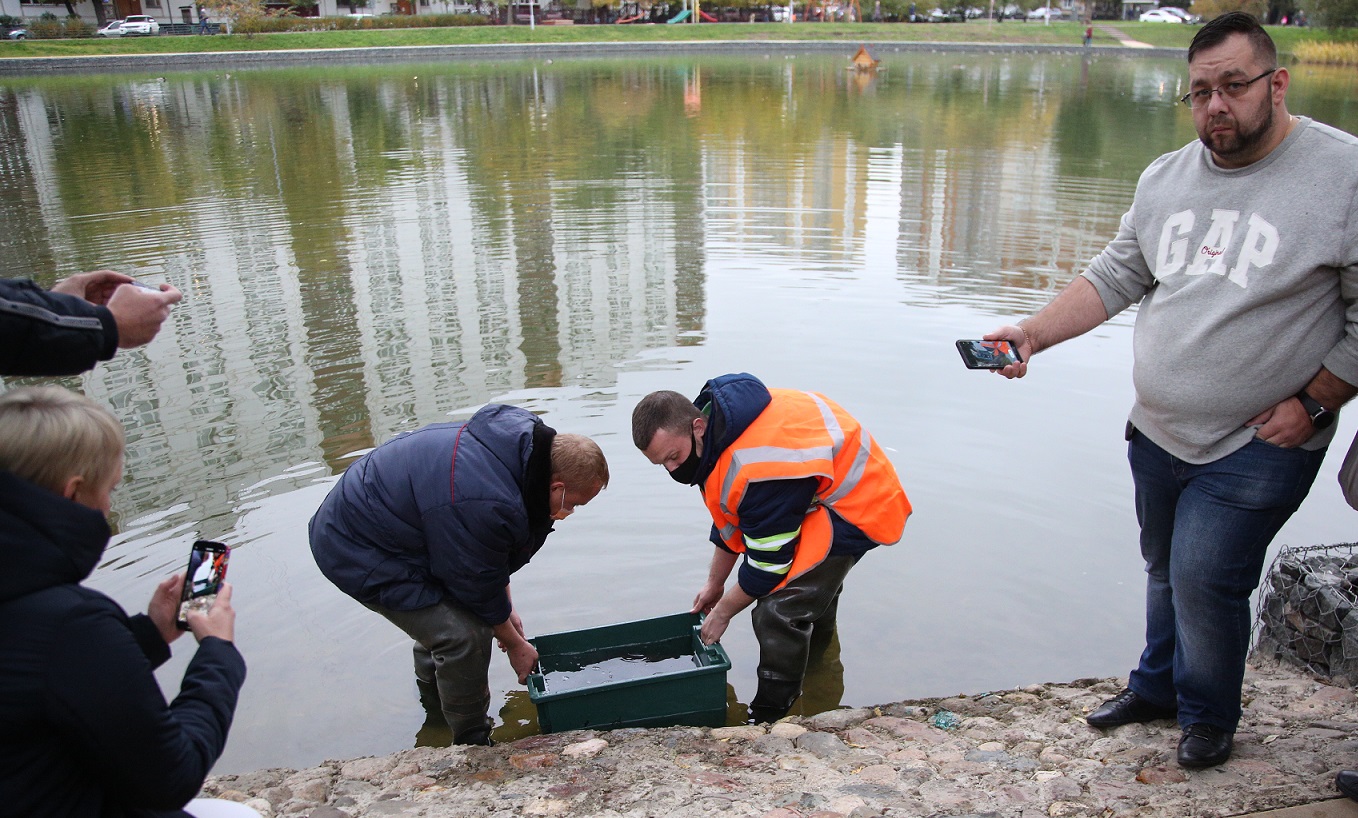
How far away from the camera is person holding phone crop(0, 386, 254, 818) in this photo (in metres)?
1.78

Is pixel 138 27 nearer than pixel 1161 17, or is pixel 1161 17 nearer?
pixel 138 27

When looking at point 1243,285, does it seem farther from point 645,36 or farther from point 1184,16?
point 1184,16

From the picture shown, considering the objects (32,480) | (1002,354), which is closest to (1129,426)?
(1002,354)

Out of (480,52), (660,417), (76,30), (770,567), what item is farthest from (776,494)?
(76,30)

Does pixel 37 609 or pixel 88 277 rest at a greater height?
pixel 88 277

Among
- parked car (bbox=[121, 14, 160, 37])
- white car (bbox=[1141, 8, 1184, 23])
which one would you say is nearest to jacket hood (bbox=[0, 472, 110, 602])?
parked car (bbox=[121, 14, 160, 37])

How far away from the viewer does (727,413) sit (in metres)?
3.65

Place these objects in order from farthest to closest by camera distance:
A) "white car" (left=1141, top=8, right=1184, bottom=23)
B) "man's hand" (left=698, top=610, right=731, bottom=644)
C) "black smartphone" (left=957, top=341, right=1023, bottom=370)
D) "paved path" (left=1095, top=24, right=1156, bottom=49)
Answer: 1. "white car" (left=1141, top=8, right=1184, bottom=23)
2. "paved path" (left=1095, top=24, right=1156, bottom=49)
3. "man's hand" (left=698, top=610, right=731, bottom=644)
4. "black smartphone" (left=957, top=341, right=1023, bottom=370)

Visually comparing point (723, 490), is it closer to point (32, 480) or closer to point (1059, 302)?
point (1059, 302)

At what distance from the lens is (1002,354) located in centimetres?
341

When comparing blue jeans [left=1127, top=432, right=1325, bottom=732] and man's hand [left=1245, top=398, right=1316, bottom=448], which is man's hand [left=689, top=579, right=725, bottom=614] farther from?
man's hand [left=1245, top=398, right=1316, bottom=448]

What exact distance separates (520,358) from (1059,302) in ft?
16.8

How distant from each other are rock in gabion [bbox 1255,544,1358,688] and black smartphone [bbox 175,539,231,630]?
3.85 m

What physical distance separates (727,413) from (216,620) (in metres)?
1.89
